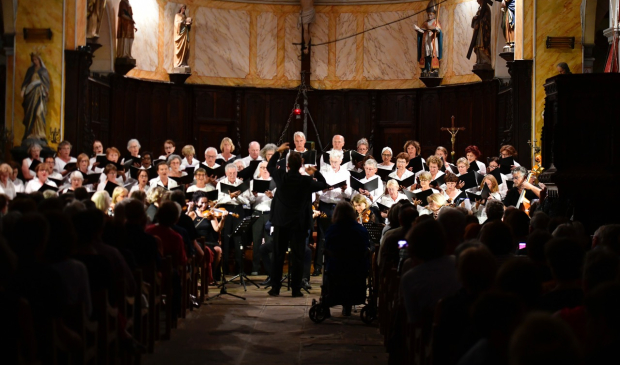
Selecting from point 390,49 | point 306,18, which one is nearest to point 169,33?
point 306,18

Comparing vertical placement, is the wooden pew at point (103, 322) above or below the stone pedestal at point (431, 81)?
below

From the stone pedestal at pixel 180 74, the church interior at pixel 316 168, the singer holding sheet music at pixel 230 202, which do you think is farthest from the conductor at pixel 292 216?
the stone pedestal at pixel 180 74

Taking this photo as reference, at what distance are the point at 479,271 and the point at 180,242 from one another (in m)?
4.11

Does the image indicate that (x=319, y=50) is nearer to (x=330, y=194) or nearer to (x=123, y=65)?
(x=123, y=65)

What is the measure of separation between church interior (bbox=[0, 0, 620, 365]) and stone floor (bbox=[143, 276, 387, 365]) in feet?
0.13

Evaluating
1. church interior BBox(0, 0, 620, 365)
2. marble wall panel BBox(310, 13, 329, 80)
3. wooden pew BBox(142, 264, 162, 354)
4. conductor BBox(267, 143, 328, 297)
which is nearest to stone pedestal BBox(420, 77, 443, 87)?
church interior BBox(0, 0, 620, 365)

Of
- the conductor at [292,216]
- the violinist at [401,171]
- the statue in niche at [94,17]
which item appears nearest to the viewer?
the conductor at [292,216]

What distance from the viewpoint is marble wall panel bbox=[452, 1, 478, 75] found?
57.0 ft

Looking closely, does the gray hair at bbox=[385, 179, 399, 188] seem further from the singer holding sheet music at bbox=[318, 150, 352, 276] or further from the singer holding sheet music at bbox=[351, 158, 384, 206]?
the singer holding sheet music at bbox=[318, 150, 352, 276]

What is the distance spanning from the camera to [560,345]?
77.4 inches

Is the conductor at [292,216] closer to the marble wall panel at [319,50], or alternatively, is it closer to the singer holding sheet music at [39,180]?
the singer holding sheet music at [39,180]

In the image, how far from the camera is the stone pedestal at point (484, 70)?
53.8 feet

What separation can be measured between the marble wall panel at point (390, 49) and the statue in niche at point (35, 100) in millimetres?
7556

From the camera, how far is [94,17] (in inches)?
612
